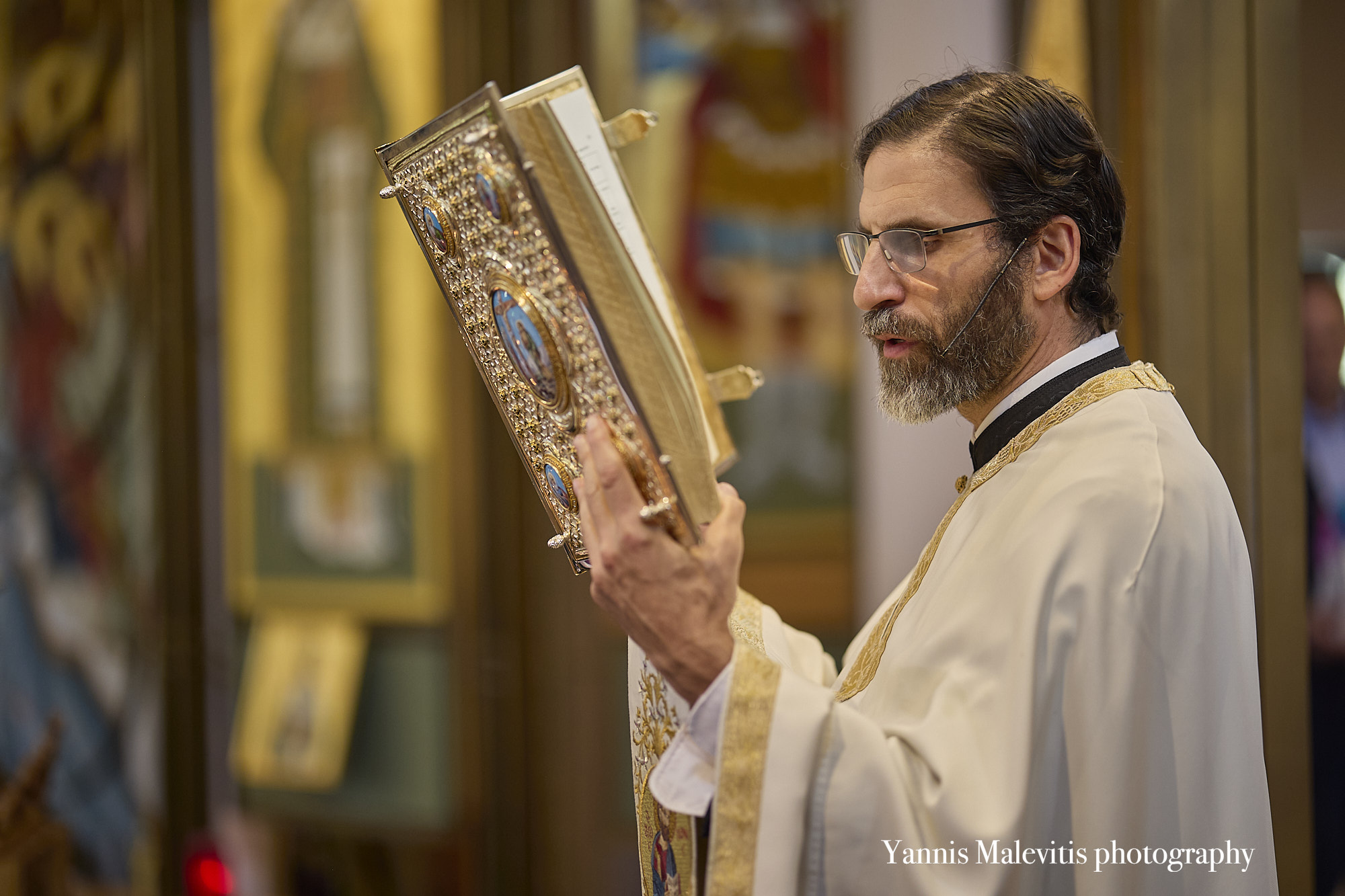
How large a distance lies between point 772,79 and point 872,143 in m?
1.27

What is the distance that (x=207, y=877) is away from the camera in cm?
304

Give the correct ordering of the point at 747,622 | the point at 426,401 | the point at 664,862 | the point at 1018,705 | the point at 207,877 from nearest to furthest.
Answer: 1. the point at 1018,705
2. the point at 664,862
3. the point at 747,622
4. the point at 207,877
5. the point at 426,401

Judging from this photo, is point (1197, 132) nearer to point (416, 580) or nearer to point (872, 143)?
point (872, 143)

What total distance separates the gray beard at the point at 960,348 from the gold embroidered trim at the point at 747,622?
434mm

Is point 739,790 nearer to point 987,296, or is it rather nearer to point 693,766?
point 693,766

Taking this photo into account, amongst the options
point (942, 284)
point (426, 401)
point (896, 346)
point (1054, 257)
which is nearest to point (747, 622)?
point (896, 346)

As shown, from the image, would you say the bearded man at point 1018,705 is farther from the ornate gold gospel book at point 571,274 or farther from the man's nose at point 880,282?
the man's nose at point 880,282

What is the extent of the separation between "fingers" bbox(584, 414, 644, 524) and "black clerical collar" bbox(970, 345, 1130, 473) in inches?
26.7

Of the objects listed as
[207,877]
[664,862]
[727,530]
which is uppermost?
[727,530]

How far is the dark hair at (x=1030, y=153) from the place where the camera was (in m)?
1.47

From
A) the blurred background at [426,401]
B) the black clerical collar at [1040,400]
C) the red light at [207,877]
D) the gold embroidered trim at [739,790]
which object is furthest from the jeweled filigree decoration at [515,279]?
the red light at [207,877]

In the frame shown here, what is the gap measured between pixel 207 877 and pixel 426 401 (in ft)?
5.19

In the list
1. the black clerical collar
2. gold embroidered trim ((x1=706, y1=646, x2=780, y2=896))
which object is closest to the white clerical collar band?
the black clerical collar

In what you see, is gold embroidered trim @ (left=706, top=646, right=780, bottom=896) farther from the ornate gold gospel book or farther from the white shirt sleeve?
the ornate gold gospel book
